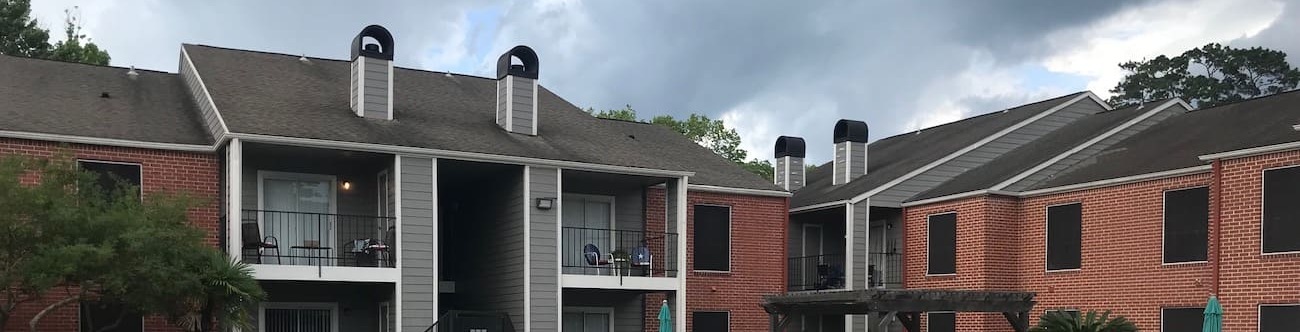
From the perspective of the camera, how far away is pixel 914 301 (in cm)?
1895

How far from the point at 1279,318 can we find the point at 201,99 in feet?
55.5

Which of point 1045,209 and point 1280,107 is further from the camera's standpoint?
point 1045,209

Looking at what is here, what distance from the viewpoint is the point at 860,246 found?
2561 centimetres

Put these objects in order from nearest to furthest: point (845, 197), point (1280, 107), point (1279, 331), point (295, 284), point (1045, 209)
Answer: point (1279, 331) → point (295, 284) → point (1280, 107) → point (1045, 209) → point (845, 197)

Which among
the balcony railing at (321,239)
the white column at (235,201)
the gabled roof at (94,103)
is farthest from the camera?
the balcony railing at (321,239)

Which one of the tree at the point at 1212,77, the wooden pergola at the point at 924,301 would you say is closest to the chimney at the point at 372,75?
the wooden pergola at the point at 924,301

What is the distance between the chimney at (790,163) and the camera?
29.5 metres

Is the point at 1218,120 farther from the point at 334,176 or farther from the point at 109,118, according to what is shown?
the point at 109,118

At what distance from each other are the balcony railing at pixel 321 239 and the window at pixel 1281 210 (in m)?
13.0

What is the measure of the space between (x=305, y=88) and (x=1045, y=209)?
13.3m

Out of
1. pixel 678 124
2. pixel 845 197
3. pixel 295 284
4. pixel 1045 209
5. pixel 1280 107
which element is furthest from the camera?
pixel 678 124

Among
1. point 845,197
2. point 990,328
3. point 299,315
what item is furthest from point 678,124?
point 299,315

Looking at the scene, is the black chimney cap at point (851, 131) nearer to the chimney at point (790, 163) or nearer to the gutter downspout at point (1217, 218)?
the chimney at point (790, 163)

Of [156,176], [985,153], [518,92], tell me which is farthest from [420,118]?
[985,153]
